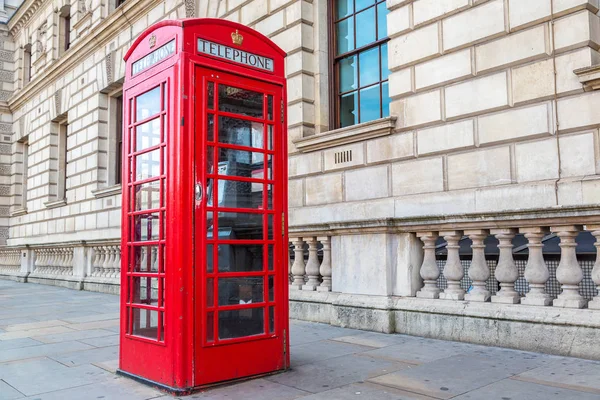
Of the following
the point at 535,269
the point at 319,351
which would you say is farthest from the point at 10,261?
the point at 535,269

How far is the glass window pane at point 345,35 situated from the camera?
870 cm

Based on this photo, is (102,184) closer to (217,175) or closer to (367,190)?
(367,190)

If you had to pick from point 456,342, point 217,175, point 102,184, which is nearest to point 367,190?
point 456,342

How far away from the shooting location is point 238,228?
4.10m

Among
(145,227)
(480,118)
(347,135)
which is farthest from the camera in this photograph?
(347,135)

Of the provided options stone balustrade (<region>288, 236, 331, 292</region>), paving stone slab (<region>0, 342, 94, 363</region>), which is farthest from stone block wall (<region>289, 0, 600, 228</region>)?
paving stone slab (<region>0, 342, 94, 363</region>)

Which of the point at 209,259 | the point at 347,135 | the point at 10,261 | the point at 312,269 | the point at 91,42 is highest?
the point at 91,42

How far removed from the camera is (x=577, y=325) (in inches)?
176

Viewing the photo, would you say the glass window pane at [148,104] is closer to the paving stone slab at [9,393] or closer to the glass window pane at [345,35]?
the paving stone slab at [9,393]

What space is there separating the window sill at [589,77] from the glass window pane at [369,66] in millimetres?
3268

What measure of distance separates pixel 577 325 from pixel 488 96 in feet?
9.35

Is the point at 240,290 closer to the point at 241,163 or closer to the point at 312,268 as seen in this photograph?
the point at 241,163

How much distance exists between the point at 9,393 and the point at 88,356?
1.28 meters

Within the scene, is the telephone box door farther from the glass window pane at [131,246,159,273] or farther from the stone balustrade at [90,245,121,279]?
the stone balustrade at [90,245,121,279]
